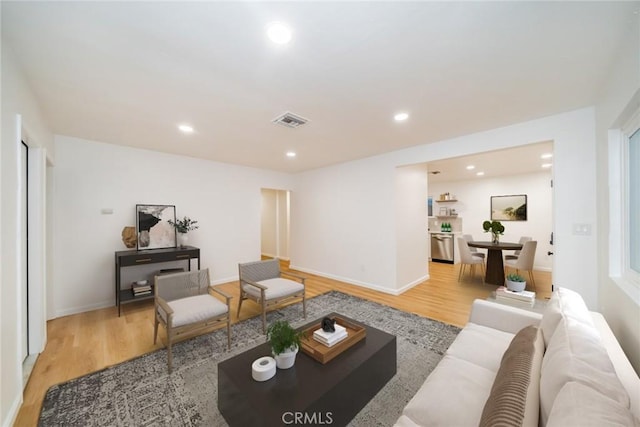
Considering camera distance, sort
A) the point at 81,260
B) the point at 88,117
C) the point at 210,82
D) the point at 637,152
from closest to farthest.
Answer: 1. the point at 637,152
2. the point at 210,82
3. the point at 88,117
4. the point at 81,260

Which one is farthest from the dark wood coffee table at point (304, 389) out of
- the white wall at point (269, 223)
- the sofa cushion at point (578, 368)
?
the white wall at point (269, 223)

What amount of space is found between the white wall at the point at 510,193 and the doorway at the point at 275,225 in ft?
16.2

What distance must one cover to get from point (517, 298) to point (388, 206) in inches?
86.2

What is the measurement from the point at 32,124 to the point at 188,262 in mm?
2481

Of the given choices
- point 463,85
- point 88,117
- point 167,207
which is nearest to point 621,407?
point 463,85

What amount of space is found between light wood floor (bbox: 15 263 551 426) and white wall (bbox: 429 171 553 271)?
1357 mm

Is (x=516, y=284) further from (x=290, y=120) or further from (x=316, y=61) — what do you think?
(x=290, y=120)

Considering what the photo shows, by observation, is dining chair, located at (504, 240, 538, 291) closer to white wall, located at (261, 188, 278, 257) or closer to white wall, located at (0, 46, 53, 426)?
white wall, located at (261, 188, 278, 257)

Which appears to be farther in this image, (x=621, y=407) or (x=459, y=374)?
(x=459, y=374)

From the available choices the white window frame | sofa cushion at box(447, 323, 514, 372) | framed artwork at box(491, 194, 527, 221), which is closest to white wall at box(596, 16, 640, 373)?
the white window frame

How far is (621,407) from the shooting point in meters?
0.70

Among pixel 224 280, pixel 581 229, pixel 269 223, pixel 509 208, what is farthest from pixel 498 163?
pixel 269 223

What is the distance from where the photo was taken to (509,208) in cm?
617

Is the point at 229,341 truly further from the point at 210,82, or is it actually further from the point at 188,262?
the point at 210,82
